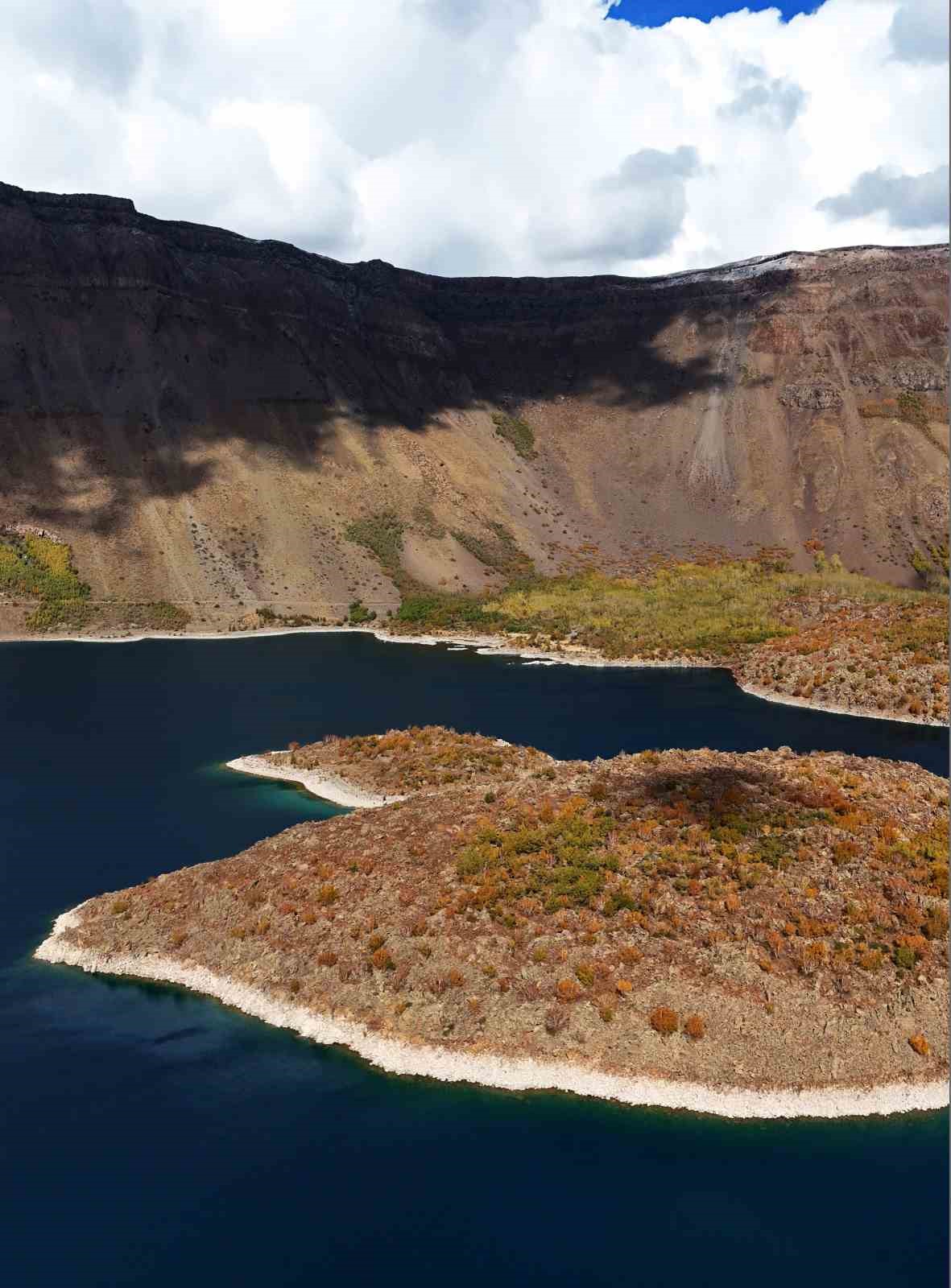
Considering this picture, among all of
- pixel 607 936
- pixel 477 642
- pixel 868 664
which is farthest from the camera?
pixel 477 642

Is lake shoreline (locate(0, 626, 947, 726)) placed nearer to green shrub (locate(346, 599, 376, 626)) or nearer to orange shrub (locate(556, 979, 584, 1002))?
green shrub (locate(346, 599, 376, 626))

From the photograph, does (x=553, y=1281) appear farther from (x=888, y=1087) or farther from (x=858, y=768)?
(x=858, y=768)

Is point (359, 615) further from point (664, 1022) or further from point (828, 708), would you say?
point (664, 1022)

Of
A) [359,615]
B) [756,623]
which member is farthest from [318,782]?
[359,615]

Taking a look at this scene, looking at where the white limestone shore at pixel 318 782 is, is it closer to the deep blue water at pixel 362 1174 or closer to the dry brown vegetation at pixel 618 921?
the dry brown vegetation at pixel 618 921

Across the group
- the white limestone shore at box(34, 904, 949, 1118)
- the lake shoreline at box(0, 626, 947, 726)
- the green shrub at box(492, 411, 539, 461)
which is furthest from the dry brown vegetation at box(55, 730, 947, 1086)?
the green shrub at box(492, 411, 539, 461)
